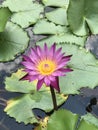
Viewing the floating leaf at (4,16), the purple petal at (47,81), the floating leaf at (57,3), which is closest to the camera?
the purple petal at (47,81)

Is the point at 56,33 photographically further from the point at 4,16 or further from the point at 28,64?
the point at 28,64

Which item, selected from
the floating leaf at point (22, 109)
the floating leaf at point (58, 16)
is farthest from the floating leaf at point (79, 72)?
the floating leaf at point (58, 16)

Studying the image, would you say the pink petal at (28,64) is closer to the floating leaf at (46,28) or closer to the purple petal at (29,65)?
the purple petal at (29,65)

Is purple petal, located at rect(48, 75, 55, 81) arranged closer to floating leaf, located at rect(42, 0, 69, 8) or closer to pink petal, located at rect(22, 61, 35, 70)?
pink petal, located at rect(22, 61, 35, 70)

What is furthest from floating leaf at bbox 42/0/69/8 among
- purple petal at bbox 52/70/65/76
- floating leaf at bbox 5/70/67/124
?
purple petal at bbox 52/70/65/76

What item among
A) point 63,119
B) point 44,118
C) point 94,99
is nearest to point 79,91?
point 94,99

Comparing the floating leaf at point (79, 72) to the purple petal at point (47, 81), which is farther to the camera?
the floating leaf at point (79, 72)

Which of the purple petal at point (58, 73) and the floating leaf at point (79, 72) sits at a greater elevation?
the purple petal at point (58, 73)
